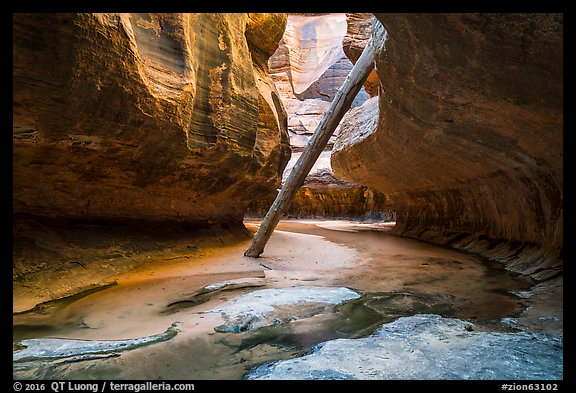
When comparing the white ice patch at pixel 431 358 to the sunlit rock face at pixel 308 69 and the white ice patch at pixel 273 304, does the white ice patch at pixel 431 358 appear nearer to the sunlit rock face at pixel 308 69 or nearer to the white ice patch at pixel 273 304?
the white ice patch at pixel 273 304

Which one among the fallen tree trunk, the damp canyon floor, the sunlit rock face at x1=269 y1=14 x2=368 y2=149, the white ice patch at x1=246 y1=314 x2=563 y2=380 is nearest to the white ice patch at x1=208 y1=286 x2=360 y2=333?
the damp canyon floor

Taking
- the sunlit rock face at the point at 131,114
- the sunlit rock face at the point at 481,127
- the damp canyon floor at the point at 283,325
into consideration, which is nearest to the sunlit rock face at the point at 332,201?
the sunlit rock face at the point at 481,127

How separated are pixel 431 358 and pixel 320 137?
5201 mm

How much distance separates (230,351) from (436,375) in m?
1.25

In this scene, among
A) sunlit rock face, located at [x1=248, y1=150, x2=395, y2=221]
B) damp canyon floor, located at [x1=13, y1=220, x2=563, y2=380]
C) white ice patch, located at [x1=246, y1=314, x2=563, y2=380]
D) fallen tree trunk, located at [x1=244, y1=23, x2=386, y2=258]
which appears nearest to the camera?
white ice patch, located at [x1=246, y1=314, x2=563, y2=380]

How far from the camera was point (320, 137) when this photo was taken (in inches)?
266

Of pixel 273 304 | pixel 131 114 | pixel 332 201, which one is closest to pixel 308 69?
pixel 332 201

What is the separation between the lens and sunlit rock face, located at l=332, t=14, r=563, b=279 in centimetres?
270

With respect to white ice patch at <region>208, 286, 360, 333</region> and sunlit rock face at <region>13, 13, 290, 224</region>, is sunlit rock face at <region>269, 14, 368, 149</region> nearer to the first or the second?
sunlit rock face at <region>13, 13, 290, 224</region>

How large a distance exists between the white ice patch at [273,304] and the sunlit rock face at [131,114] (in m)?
2.67

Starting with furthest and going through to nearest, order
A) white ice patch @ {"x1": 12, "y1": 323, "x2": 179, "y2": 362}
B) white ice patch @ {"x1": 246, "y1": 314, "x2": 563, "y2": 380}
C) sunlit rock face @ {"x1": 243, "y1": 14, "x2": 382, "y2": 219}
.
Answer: sunlit rock face @ {"x1": 243, "y1": 14, "x2": 382, "y2": 219} < white ice patch @ {"x1": 12, "y1": 323, "x2": 179, "y2": 362} < white ice patch @ {"x1": 246, "y1": 314, "x2": 563, "y2": 380}

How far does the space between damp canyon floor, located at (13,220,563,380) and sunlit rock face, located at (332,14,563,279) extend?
4.19ft

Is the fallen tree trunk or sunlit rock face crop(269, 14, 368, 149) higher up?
sunlit rock face crop(269, 14, 368, 149)
